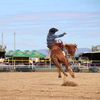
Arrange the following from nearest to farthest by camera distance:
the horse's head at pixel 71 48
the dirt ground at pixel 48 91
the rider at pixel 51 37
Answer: the dirt ground at pixel 48 91, the rider at pixel 51 37, the horse's head at pixel 71 48

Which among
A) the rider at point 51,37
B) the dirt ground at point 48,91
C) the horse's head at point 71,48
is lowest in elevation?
the dirt ground at point 48,91

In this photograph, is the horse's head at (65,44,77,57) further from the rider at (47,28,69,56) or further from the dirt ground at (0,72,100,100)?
the dirt ground at (0,72,100,100)

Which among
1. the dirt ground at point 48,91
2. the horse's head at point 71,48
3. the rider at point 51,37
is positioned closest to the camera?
the dirt ground at point 48,91

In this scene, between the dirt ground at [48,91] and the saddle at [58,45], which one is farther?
the saddle at [58,45]

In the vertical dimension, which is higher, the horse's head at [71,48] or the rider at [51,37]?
the rider at [51,37]

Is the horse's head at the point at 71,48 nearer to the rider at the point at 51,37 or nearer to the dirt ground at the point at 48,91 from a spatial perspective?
the rider at the point at 51,37

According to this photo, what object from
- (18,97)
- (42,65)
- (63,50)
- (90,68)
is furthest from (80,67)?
(18,97)

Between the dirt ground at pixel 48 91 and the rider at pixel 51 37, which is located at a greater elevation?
the rider at pixel 51 37

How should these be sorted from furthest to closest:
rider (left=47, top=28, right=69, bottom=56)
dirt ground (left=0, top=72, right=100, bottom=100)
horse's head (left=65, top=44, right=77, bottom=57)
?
1. horse's head (left=65, top=44, right=77, bottom=57)
2. rider (left=47, top=28, right=69, bottom=56)
3. dirt ground (left=0, top=72, right=100, bottom=100)

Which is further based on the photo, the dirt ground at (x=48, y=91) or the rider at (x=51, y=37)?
the rider at (x=51, y=37)

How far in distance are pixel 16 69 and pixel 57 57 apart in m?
18.6

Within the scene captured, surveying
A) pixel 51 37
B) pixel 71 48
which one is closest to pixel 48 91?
pixel 51 37

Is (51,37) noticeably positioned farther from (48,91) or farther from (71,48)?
(48,91)

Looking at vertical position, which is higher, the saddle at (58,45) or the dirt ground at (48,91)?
the saddle at (58,45)
